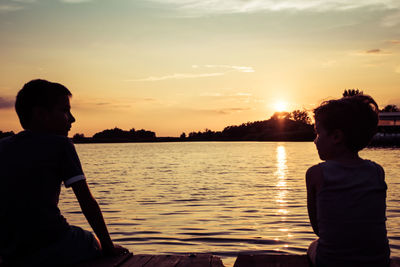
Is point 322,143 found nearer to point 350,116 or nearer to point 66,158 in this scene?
point 350,116

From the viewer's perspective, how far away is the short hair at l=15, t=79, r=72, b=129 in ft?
11.1

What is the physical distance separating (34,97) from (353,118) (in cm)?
240

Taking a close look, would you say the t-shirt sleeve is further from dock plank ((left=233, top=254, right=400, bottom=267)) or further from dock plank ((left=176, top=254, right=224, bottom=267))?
dock plank ((left=233, top=254, right=400, bottom=267))

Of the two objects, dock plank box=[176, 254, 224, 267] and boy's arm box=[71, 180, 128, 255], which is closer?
boy's arm box=[71, 180, 128, 255]

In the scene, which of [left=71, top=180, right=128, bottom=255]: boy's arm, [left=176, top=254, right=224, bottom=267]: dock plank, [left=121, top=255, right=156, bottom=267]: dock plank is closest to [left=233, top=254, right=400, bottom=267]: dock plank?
[left=176, top=254, right=224, bottom=267]: dock plank

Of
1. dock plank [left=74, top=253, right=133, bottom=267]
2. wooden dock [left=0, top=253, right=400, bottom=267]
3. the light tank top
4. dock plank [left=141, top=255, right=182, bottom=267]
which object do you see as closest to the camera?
the light tank top

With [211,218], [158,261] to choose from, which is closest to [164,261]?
[158,261]

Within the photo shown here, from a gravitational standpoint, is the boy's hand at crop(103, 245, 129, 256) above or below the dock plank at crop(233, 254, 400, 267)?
above

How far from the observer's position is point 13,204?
130 inches

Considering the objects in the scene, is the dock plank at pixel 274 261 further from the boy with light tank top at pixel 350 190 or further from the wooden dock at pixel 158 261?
the boy with light tank top at pixel 350 190

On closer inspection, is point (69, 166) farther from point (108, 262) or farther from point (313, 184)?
point (313, 184)

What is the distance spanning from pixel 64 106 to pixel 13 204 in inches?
33.8

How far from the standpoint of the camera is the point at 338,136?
3047 millimetres

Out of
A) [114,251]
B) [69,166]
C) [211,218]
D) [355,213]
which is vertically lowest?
[211,218]
